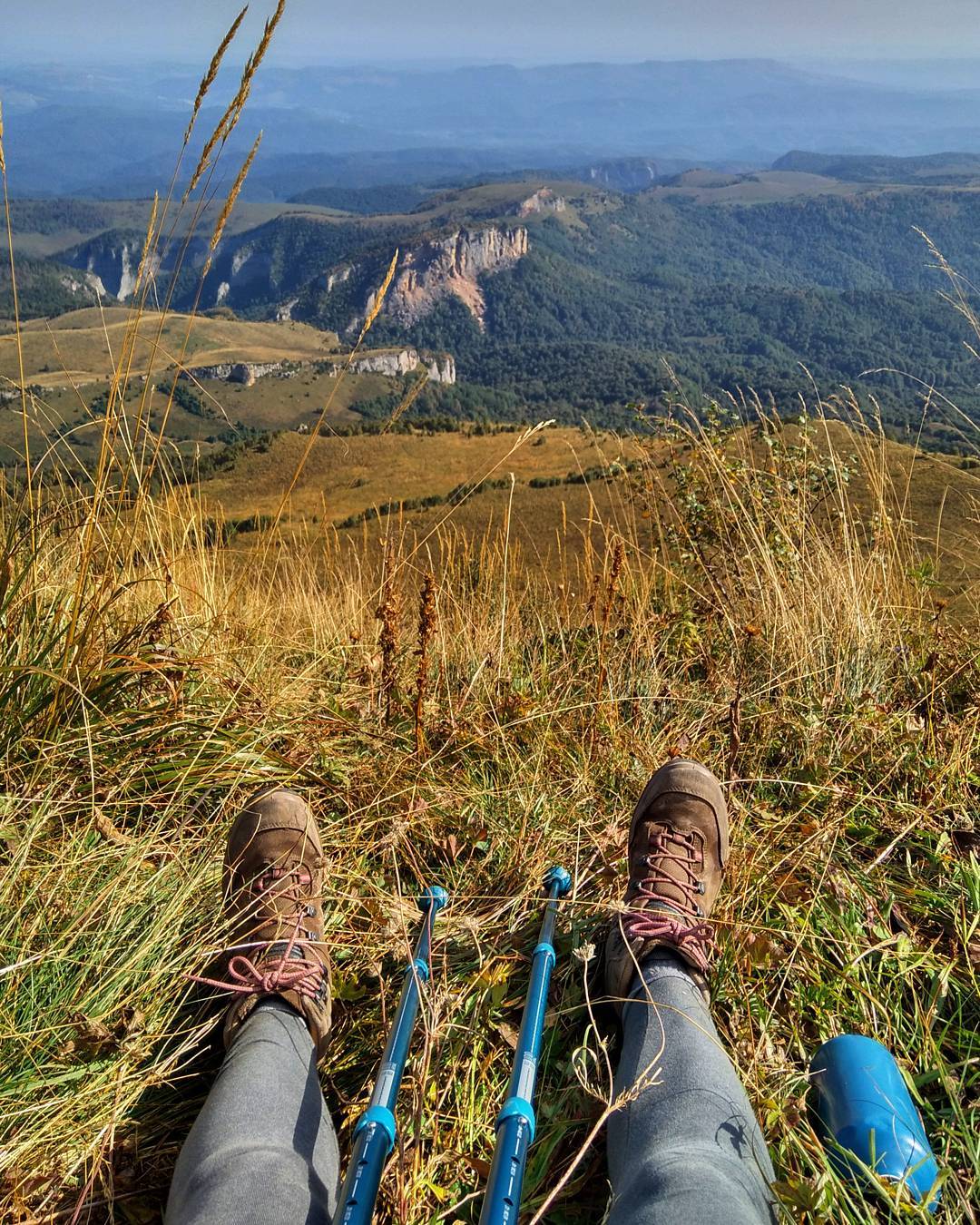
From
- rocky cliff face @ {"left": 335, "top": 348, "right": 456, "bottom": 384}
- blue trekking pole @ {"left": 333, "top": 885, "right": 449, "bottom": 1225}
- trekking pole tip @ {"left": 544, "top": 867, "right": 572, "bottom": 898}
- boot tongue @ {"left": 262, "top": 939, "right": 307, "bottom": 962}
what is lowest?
rocky cliff face @ {"left": 335, "top": 348, "right": 456, "bottom": 384}

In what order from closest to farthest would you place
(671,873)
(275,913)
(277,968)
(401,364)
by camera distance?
(277,968)
(275,913)
(671,873)
(401,364)

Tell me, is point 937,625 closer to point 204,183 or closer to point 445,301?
point 204,183

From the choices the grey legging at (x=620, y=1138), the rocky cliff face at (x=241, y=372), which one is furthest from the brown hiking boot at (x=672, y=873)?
the rocky cliff face at (x=241, y=372)

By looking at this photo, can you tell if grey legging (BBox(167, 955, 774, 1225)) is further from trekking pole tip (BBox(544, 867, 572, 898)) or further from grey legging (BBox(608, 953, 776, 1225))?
trekking pole tip (BBox(544, 867, 572, 898))

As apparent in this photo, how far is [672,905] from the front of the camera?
6.01 feet

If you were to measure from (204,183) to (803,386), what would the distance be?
105 meters

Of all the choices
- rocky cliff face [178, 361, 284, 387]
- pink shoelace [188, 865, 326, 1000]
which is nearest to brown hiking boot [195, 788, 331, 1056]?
pink shoelace [188, 865, 326, 1000]

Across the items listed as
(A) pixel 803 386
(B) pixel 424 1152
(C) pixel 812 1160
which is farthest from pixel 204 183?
(A) pixel 803 386

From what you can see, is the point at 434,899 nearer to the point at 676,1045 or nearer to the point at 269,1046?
the point at 269,1046

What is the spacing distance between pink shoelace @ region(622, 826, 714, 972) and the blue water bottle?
313mm

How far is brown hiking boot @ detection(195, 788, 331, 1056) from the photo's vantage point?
5.21 feet

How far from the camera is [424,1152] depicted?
1434mm

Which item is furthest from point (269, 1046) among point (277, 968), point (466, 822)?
point (466, 822)

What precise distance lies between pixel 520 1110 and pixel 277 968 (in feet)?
1.92
